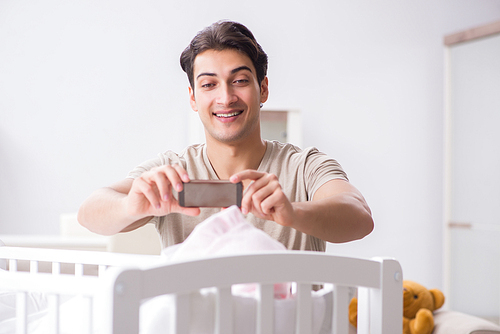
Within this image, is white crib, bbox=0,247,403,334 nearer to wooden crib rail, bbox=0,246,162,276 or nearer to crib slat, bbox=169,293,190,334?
crib slat, bbox=169,293,190,334

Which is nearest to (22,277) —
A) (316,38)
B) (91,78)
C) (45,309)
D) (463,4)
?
(45,309)

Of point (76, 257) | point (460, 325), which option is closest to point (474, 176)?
point (460, 325)

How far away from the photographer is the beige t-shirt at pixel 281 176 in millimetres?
1175

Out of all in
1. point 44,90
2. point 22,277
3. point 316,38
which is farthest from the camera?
point 316,38

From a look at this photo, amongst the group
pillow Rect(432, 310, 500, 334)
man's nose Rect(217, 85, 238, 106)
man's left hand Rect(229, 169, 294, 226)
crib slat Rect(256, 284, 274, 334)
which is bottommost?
pillow Rect(432, 310, 500, 334)

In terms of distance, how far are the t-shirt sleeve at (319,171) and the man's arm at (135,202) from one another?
0.39m

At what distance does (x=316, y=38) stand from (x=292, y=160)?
2.18 m

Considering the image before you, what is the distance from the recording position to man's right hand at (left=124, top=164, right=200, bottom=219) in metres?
0.80

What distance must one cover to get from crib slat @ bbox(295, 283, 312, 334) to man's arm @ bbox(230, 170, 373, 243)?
163mm

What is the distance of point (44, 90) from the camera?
2.99 metres

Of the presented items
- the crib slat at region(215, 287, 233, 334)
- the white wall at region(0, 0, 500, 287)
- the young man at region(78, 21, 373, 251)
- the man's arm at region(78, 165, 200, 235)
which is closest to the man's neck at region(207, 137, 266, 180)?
the young man at region(78, 21, 373, 251)

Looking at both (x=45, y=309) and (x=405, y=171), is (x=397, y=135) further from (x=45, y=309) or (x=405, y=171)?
(x=45, y=309)

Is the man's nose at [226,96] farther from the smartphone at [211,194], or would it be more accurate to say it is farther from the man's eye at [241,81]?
the smartphone at [211,194]

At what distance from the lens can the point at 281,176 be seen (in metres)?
1.24
